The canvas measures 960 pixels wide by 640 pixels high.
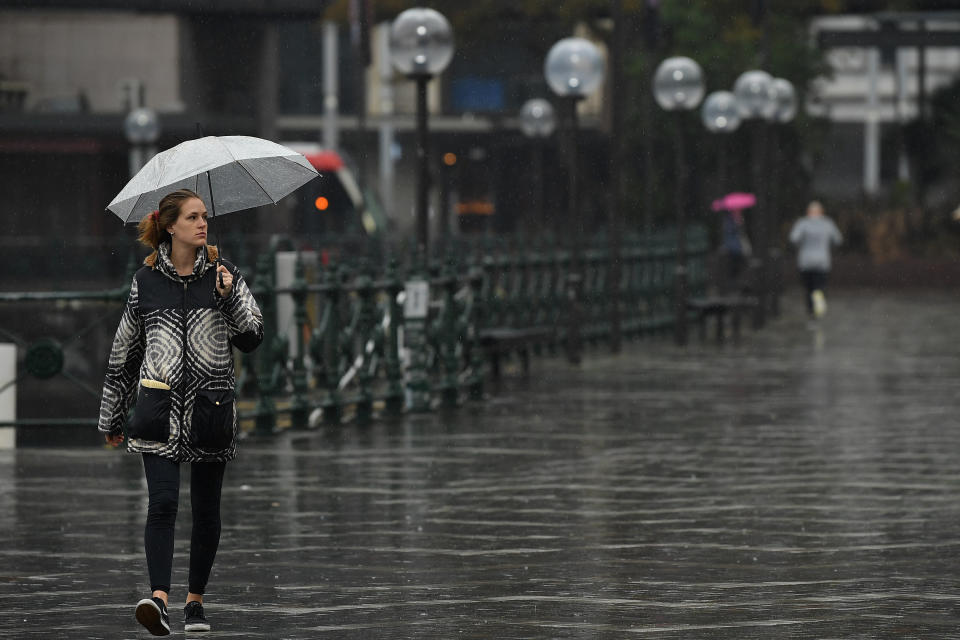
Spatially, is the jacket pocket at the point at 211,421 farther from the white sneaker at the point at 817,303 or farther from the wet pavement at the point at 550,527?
the white sneaker at the point at 817,303

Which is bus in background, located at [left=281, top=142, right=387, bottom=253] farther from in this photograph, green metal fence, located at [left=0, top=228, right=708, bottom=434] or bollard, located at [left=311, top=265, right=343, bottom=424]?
bollard, located at [left=311, top=265, right=343, bottom=424]

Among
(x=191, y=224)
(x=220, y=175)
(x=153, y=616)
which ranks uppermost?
(x=220, y=175)

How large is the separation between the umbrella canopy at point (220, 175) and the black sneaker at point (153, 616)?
4.74 feet

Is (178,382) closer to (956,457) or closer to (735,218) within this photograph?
(956,457)

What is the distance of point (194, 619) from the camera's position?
7.52 m

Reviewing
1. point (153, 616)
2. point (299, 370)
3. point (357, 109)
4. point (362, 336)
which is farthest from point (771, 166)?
point (153, 616)

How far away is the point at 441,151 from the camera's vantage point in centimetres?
7731

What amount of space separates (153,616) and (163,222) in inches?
54.5

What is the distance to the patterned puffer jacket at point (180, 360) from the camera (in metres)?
7.48

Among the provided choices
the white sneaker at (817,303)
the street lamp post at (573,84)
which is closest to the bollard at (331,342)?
the street lamp post at (573,84)

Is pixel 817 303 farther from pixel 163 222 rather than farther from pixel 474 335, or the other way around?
pixel 163 222

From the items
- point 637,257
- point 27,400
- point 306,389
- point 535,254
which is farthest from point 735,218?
point 306,389

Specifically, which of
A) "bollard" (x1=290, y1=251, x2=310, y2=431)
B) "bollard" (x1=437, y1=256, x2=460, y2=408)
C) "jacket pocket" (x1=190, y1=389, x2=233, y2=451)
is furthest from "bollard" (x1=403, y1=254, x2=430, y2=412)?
"jacket pocket" (x1=190, y1=389, x2=233, y2=451)

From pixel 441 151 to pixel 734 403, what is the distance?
6048cm
